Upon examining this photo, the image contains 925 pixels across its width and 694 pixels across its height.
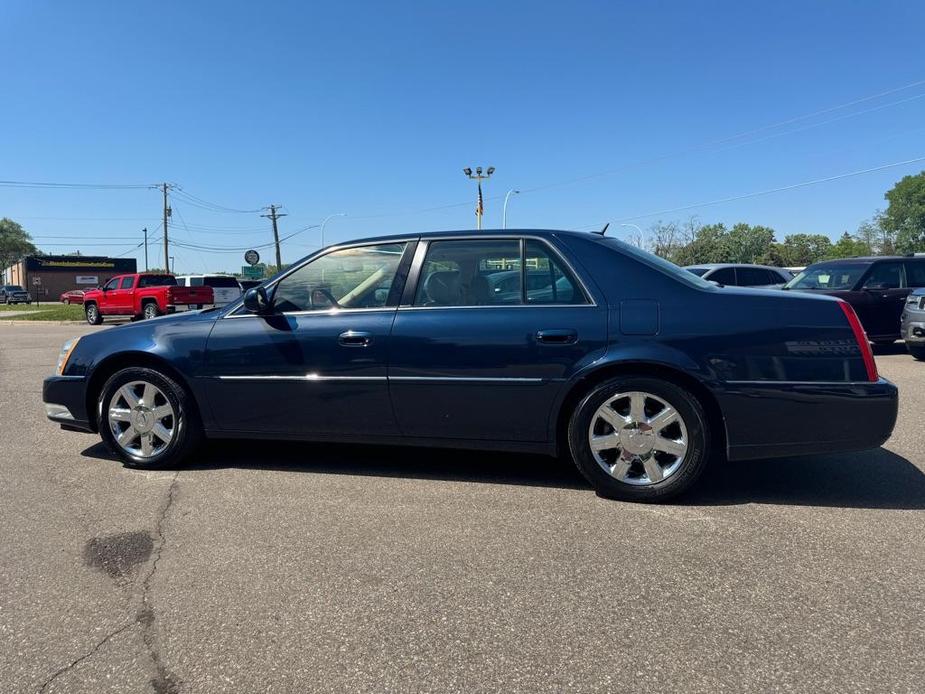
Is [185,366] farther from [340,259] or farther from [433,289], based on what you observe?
[433,289]

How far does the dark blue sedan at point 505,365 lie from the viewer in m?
3.62

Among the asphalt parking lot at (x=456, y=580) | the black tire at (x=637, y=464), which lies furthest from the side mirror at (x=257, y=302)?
the black tire at (x=637, y=464)

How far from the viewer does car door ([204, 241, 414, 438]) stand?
13.5ft

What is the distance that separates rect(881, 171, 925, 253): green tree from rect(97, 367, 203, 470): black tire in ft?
336

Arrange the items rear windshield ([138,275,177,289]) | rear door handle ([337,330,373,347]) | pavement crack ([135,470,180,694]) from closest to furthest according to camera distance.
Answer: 1. pavement crack ([135,470,180,694])
2. rear door handle ([337,330,373,347])
3. rear windshield ([138,275,177,289])

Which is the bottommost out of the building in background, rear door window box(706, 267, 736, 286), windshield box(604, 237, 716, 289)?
windshield box(604, 237, 716, 289)

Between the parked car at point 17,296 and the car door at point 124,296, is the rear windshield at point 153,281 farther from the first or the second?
the parked car at point 17,296

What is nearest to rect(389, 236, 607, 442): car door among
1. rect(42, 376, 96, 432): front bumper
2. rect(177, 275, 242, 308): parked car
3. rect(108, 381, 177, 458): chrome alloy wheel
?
rect(108, 381, 177, 458): chrome alloy wheel

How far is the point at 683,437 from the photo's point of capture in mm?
3689

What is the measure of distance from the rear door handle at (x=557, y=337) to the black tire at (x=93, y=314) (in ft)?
78.2

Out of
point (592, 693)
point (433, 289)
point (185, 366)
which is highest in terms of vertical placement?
point (433, 289)

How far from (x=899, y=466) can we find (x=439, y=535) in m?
3.27

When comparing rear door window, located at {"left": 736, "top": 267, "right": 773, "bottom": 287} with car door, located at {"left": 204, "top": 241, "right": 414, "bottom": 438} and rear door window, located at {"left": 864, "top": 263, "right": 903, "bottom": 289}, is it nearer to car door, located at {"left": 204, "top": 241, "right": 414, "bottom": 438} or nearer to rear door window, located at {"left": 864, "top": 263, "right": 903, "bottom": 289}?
rear door window, located at {"left": 864, "top": 263, "right": 903, "bottom": 289}

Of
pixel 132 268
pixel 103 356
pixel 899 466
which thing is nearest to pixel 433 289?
pixel 103 356
